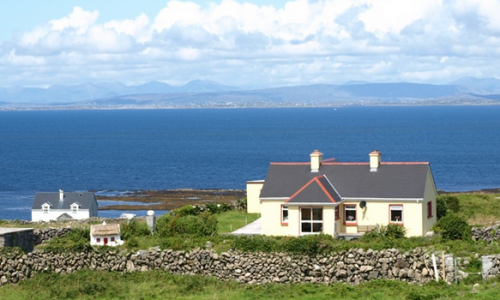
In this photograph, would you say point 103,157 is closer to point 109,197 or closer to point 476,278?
point 109,197

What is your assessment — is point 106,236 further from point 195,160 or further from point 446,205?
point 195,160

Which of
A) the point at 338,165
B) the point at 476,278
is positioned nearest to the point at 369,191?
the point at 338,165

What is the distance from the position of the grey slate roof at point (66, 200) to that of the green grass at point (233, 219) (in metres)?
21.3

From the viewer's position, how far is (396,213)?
125 feet

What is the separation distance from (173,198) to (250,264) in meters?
57.4

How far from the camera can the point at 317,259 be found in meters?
32.1

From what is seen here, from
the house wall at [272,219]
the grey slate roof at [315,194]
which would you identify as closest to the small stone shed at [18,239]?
the house wall at [272,219]

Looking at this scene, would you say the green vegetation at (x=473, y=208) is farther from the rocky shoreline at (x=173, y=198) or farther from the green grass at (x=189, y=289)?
the rocky shoreline at (x=173, y=198)

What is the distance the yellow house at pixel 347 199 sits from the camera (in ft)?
122

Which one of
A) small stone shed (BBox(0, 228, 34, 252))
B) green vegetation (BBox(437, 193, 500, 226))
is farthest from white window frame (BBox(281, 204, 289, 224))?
small stone shed (BBox(0, 228, 34, 252))

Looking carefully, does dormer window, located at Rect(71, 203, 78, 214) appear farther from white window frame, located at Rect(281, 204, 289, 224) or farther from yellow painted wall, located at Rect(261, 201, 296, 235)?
white window frame, located at Rect(281, 204, 289, 224)

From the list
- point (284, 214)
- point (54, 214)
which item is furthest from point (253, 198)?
point (54, 214)

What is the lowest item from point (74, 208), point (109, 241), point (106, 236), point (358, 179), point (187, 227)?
point (74, 208)

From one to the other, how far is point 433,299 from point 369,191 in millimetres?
11507
